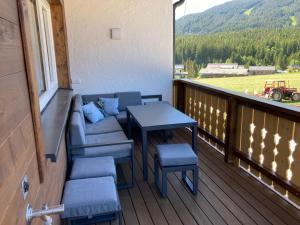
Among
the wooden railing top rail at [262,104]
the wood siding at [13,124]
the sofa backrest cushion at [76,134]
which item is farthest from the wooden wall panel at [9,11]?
the wooden railing top rail at [262,104]

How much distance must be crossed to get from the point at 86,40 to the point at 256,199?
12.3 feet

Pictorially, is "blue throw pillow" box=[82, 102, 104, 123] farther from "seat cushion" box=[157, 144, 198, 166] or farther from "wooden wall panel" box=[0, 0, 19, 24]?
"wooden wall panel" box=[0, 0, 19, 24]

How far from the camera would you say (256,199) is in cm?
265

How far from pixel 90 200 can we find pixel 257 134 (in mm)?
1983

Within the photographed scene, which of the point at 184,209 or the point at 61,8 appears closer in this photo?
the point at 184,209

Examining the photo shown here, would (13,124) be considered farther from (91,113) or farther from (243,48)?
(243,48)

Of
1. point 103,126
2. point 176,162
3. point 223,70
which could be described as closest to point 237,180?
point 176,162

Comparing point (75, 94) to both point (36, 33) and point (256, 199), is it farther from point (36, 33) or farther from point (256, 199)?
point (256, 199)

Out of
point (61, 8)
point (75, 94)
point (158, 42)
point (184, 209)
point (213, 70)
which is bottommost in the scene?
point (184, 209)

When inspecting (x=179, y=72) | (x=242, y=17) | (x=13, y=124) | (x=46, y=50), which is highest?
(x=242, y=17)

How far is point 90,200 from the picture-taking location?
1.95 m

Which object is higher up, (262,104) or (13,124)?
(13,124)

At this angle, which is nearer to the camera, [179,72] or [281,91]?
[281,91]

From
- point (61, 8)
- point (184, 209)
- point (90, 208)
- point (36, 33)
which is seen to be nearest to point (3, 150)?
point (90, 208)
